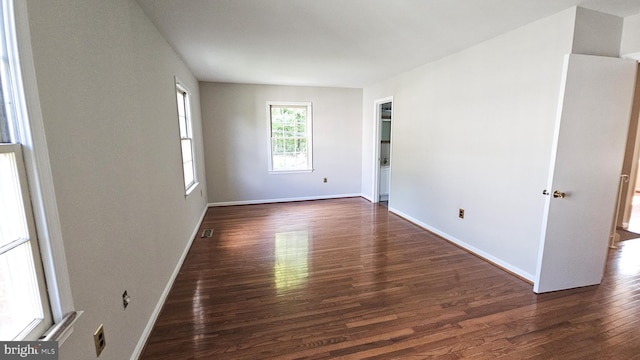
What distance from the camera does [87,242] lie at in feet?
4.22

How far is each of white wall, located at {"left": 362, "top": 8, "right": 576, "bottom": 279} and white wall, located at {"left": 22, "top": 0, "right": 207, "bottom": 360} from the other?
→ 3.33 meters

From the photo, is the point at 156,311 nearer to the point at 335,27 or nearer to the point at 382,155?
the point at 335,27

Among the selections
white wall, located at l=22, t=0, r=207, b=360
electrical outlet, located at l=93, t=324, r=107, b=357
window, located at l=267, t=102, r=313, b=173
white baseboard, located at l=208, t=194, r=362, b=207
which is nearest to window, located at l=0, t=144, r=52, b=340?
white wall, located at l=22, t=0, r=207, b=360

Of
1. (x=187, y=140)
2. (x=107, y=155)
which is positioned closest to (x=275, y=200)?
(x=187, y=140)

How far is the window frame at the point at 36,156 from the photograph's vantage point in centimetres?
89

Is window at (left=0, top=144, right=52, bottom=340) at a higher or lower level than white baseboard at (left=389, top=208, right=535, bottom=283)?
higher

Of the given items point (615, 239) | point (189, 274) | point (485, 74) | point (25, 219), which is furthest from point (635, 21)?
point (189, 274)

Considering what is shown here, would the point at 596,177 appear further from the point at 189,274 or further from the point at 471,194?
the point at 189,274

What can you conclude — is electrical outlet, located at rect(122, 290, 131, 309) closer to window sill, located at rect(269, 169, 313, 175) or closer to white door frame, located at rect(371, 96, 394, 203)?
window sill, located at rect(269, 169, 313, 175)

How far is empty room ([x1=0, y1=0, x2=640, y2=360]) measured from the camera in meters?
1.09

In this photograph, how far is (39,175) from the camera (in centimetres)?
98

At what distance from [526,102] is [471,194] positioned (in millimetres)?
1167

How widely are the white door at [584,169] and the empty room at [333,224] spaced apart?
Result: 2 centimetres

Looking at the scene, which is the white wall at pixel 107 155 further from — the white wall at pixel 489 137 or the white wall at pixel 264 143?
the white wall at pixel 489 137
